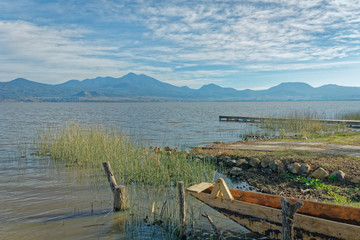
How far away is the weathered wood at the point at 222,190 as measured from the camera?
5.25 m

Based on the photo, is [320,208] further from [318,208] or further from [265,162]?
[265,162]

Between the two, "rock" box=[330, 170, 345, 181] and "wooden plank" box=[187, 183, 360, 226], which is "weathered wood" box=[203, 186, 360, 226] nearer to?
"wooden plank" box=[187, 183, 360, 226]

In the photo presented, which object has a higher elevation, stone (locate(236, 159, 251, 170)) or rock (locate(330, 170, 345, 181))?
rock (locate(330, 170, 345, 181))

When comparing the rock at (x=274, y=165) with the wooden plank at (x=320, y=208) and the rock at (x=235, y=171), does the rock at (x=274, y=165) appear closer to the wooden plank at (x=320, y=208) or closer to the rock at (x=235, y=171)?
the rock at (x=235, y=171)

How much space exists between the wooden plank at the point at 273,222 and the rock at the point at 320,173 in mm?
4017

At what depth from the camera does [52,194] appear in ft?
27.0

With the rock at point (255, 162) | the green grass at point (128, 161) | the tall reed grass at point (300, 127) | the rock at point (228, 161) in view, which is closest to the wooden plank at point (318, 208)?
the green grass at point (128, 161)

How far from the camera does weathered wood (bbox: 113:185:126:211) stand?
650 centimetres

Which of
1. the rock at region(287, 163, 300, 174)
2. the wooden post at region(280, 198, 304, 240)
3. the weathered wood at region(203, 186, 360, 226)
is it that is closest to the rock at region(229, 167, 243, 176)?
the rock at region(287, 163, 300, 174)

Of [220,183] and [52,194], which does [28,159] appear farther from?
[220,183]

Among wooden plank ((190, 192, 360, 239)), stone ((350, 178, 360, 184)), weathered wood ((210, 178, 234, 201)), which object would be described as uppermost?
weathered wood ((210, 178, 234, 201))

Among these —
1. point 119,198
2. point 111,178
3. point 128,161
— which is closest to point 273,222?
point 119,198

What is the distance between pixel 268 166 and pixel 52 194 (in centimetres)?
675

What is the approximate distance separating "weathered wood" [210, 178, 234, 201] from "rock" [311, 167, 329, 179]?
410cm
